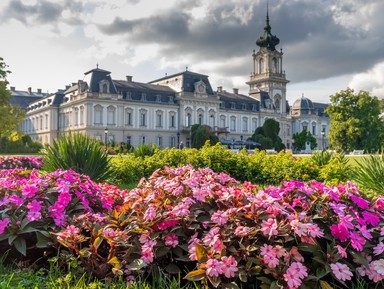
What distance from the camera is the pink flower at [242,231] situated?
104 inches

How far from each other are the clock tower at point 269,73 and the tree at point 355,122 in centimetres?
3883

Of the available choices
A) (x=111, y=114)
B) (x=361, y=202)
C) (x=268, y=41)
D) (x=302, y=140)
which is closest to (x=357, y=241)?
(x=361, y=202)

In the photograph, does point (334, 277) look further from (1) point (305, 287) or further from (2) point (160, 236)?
(2) point (160, 236)

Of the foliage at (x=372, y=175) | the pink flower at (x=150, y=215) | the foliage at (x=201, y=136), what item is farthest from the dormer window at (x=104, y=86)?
the pink flower at (x=150, y=215)

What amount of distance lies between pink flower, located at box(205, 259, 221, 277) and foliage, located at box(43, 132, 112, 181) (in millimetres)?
5230

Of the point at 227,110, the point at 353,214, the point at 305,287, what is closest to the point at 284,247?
the point at 305,287

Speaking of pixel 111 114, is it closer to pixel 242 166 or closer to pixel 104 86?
pixel 104 86

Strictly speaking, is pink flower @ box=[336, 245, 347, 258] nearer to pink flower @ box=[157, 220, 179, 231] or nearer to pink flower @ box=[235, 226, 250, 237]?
pink flower @ box=[235, 226, 250, 237]

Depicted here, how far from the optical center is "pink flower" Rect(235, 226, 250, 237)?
264cm

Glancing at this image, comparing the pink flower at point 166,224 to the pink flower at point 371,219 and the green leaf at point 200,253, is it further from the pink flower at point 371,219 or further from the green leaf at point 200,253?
the pink flower at point 371,219

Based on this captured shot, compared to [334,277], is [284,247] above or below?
above

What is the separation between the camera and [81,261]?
2.90 meters

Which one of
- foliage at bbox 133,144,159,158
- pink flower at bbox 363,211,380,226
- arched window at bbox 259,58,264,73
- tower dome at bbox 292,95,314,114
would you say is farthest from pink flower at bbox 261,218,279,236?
tower dome at bbox 292,95,314,114

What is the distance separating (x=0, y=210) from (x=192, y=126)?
58825 millimetres
